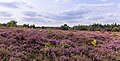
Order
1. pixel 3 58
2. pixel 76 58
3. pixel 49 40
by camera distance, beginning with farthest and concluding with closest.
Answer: pixel 49 40 → pixel 76 58 → pixel 3 58

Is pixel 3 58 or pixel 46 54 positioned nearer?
pixel 3 58

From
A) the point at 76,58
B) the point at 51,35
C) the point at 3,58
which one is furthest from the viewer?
the point at 51,35

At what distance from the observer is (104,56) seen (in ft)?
57.4

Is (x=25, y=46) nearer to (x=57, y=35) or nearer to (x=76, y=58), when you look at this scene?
(x=76, y=58)

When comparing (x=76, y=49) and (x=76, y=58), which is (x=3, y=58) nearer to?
(x=76, y=58)

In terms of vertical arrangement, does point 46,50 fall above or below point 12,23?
below

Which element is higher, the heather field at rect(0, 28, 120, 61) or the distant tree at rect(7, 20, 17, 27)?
the distant tree at rect(7, 20, 17, 27)

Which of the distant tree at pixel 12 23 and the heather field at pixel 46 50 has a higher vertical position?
the distant tree at pixel 12 23

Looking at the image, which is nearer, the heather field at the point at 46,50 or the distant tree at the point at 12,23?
the heather field at the point at 46,50

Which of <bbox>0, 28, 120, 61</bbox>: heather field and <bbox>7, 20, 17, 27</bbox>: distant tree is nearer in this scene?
<bbox>0, 28, 120, 61</bbox>: heather field

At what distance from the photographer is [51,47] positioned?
17.7m

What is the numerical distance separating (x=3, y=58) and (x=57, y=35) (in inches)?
323

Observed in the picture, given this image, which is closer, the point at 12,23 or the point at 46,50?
the point at 46,50

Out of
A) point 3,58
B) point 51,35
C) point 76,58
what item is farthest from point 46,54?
point 51,35
